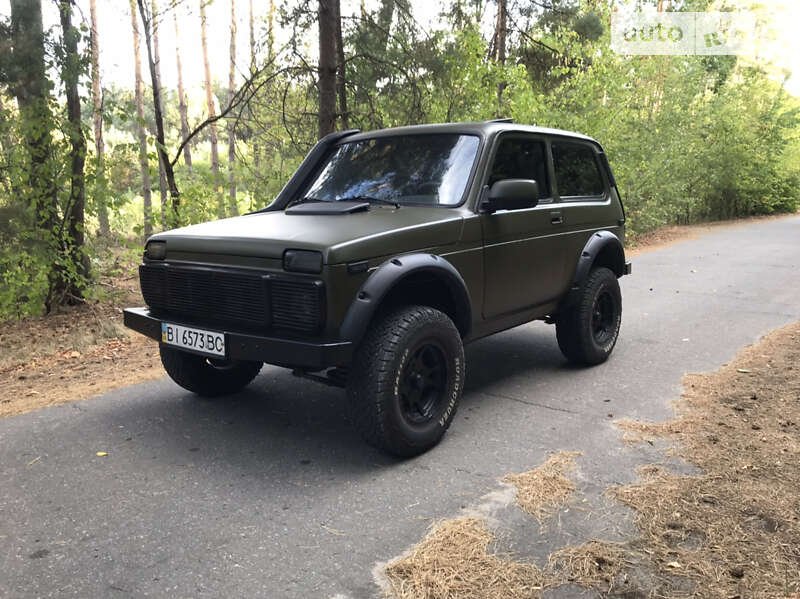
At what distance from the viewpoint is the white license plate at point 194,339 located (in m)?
3.44

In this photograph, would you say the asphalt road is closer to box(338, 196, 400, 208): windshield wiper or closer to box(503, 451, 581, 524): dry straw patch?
box(503, 451, 581, 524): dry straw patch

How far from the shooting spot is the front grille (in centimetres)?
321

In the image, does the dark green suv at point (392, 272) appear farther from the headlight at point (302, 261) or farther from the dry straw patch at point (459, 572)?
the dry straw patch at point (459, 572)

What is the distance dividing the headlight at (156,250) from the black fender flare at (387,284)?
1400 millimetres

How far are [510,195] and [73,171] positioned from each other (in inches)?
221

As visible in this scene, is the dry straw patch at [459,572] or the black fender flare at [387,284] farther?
the black fender flare at [387,284]

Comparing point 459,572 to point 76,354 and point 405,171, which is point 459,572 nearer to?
point 405,171

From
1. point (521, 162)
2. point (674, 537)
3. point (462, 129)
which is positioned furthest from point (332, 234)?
point (674, 537)

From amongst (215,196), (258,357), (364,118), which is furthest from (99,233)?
(258,357)

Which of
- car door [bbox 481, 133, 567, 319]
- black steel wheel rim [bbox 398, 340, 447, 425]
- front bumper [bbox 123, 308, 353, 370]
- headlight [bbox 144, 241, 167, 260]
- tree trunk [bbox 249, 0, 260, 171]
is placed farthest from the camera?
tree trunk [bbox 249, 0, 260, 171]

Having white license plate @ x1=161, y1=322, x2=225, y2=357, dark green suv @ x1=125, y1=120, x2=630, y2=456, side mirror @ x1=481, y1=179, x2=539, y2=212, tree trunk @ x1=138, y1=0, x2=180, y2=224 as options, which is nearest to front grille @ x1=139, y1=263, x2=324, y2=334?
dark green suv @ x1=125, y1=120, x2=630, y2=456

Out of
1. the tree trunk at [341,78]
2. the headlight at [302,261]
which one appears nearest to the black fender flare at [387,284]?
the headlight at [302,261]

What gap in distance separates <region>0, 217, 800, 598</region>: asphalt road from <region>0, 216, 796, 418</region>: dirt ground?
44 cm

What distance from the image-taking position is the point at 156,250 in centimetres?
389
